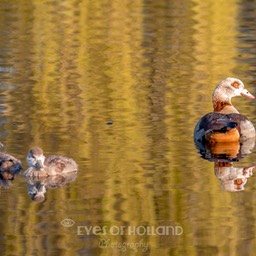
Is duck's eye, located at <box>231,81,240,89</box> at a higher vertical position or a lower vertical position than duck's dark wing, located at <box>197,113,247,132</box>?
lower

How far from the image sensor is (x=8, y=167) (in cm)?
1192

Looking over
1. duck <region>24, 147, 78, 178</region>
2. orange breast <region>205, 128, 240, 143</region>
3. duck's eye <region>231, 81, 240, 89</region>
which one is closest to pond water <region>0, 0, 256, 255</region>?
duck <region>24, 147, 78, 178</region>

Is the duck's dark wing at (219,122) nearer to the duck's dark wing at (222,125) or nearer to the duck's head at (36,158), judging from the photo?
the duck's dark wing at (222,125)

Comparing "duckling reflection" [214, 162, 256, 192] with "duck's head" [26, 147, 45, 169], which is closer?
"duckling reflection" [214, 162, 256, 192]

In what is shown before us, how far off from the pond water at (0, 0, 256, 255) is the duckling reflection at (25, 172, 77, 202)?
0.07 meters

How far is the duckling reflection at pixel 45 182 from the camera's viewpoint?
11.4m

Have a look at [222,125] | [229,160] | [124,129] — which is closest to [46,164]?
[229,160]

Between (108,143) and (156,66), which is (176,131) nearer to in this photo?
(108,143)

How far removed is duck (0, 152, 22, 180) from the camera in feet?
39.0

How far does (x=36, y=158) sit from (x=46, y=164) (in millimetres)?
204

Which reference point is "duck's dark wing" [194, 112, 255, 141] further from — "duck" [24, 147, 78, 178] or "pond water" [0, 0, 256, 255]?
"duck" [24, 147, 78, 178]

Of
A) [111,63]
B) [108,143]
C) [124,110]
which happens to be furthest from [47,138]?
[111,63]

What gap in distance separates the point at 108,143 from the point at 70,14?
15.2m

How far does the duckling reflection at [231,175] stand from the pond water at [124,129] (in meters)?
0.05
